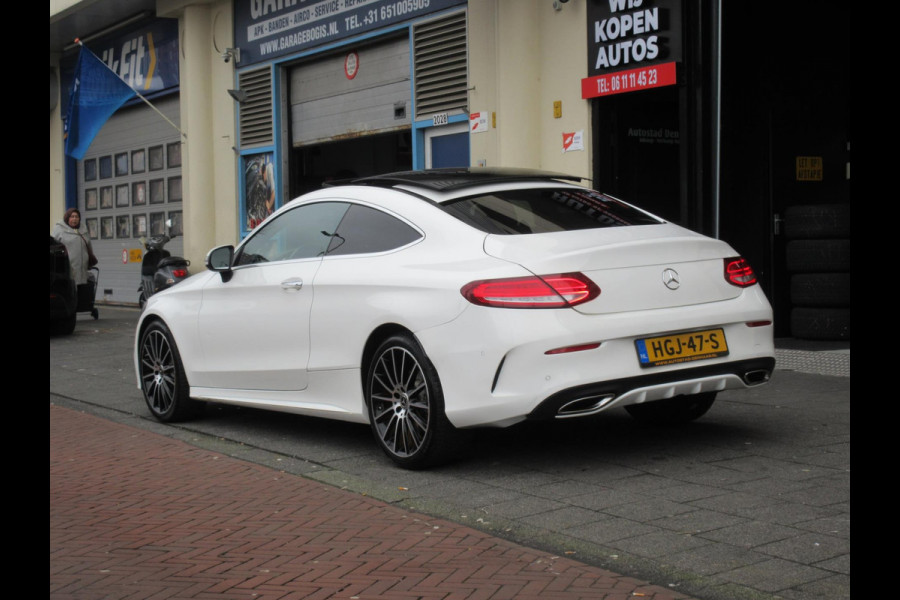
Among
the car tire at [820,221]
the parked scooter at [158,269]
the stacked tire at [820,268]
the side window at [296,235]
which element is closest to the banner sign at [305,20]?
the parked scooter at [158,269]

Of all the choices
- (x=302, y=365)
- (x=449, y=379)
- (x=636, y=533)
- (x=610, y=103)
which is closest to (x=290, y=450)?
(x=302, y=365)

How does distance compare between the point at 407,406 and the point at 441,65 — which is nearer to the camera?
the point at 407,406

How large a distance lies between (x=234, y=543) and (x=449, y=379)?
138 centimetres

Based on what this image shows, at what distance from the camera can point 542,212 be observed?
6.03m

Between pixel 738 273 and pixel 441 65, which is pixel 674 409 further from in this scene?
pixel 441 65

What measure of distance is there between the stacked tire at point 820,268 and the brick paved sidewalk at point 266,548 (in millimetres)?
6485

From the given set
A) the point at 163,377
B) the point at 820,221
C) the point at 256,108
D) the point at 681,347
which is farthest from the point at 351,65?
the point at 681,347

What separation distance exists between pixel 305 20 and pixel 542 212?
1115 centimetres

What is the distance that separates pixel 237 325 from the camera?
7090 millimetres

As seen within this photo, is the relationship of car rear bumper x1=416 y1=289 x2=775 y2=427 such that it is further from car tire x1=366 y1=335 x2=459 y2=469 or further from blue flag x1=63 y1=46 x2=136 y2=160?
blue flag x1=63 y1=46 x2=136 y2=160

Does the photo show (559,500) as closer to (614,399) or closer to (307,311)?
(614,399)

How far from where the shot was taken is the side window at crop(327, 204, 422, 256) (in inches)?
240

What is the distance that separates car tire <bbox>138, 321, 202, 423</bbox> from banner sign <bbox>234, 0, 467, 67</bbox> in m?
6.89

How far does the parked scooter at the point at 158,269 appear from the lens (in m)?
15.9
